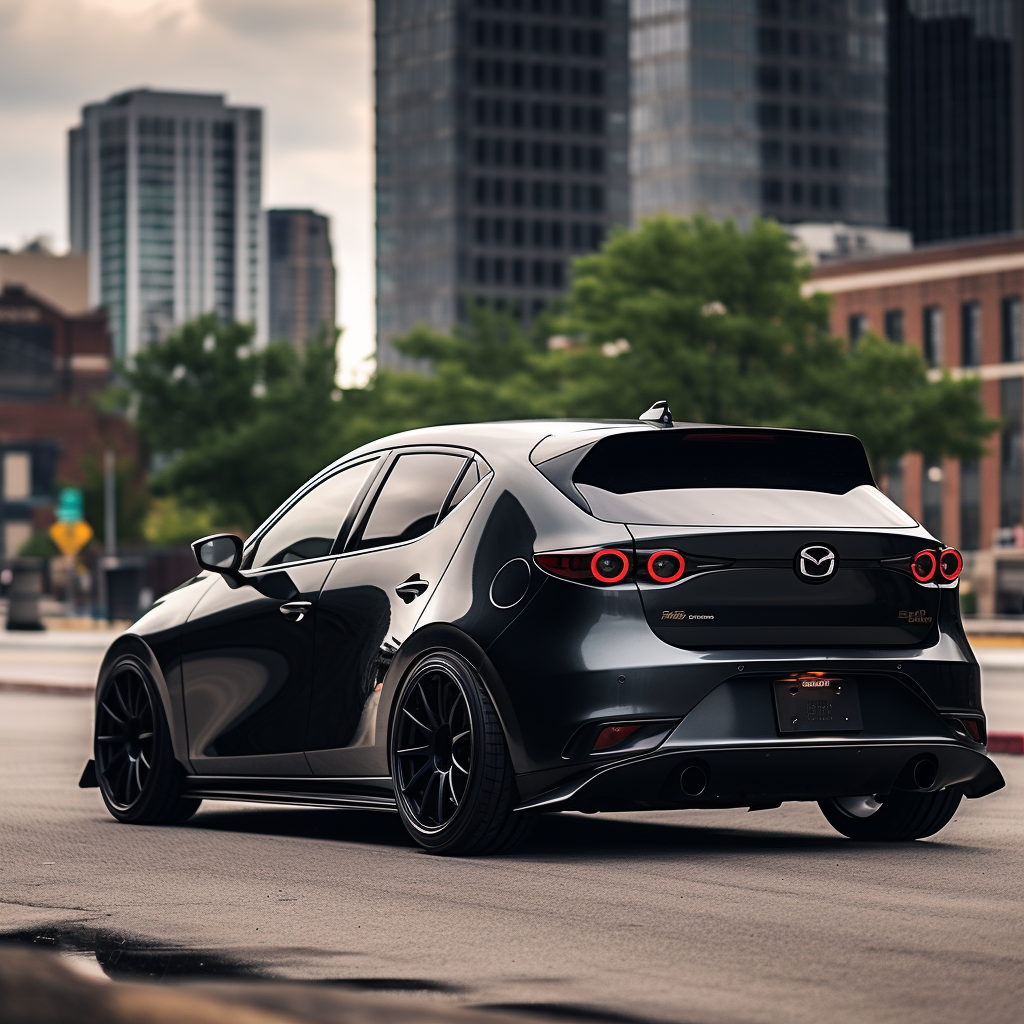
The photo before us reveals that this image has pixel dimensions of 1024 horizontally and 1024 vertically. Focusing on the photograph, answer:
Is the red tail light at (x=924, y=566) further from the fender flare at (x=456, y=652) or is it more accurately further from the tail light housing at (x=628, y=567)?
the fender flare at (x=456, y=652)

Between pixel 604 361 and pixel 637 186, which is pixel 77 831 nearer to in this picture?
pixel 604 361

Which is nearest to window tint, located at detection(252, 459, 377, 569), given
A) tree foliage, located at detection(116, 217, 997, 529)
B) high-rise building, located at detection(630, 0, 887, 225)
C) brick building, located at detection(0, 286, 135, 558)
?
tree foliage, located at detection(116, 217, 997, 529)

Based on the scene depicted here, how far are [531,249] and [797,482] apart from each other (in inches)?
6178

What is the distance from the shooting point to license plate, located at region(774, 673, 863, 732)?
7.59m

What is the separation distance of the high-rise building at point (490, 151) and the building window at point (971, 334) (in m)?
68.5

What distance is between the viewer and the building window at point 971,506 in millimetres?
96250

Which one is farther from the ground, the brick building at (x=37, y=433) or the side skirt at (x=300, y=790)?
the brick building at (x=37, y=433)

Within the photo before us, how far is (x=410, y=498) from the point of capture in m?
8.45

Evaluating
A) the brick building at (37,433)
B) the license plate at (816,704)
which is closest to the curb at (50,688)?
the license plate at (816,704)

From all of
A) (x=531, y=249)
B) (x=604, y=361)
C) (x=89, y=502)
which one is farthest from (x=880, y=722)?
(x=531, y=249)

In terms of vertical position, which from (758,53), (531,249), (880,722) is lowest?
(880,722)

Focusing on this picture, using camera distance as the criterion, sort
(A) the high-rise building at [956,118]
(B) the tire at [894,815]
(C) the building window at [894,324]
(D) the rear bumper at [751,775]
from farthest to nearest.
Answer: (A) the high-rise building at [956,118] < (C) the building window at [894,324] < (B) the tire at [894,815] < (D) the rear bumper at [751,775]

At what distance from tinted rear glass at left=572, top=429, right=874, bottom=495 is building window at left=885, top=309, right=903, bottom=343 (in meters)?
90.6

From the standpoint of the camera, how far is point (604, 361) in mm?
54594
